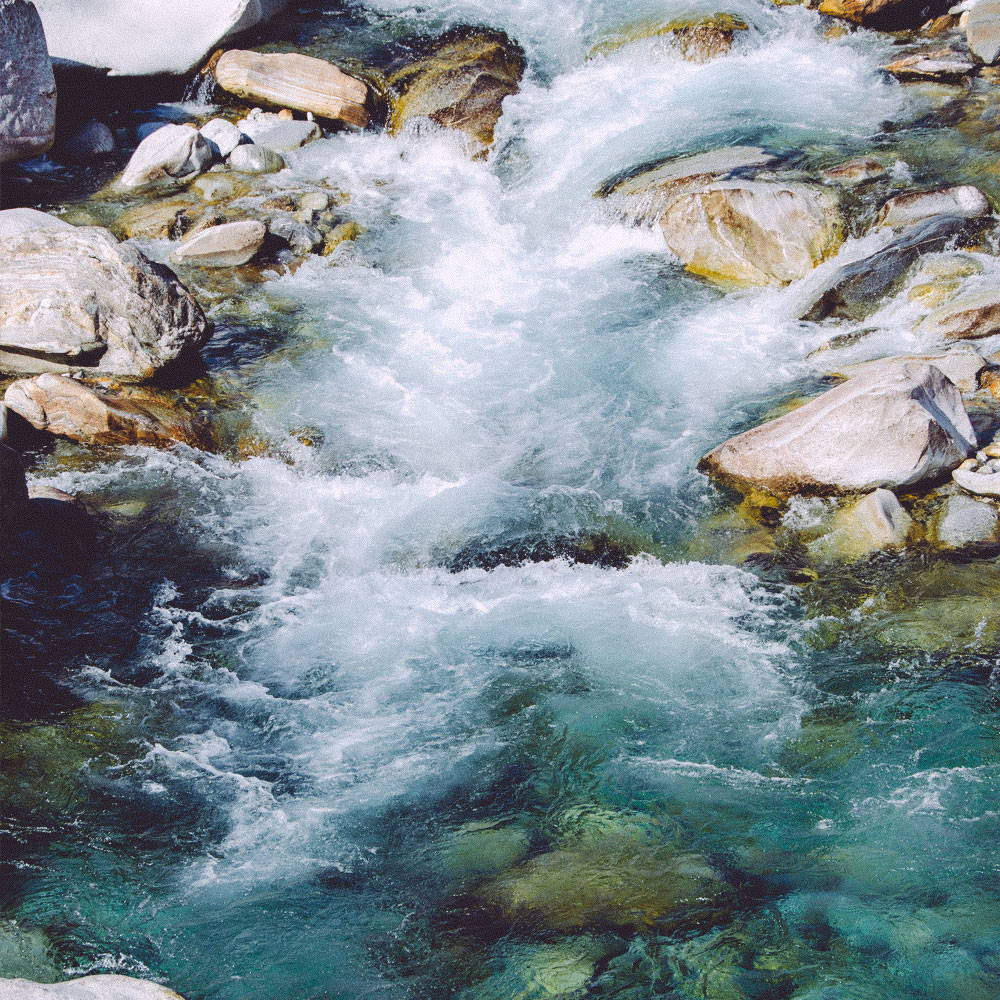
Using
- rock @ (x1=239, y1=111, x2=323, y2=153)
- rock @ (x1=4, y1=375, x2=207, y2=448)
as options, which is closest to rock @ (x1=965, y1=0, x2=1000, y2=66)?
rock @ (x1=239, y1=111, x2=323, y2=153)

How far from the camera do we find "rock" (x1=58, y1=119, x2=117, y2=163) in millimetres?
12164

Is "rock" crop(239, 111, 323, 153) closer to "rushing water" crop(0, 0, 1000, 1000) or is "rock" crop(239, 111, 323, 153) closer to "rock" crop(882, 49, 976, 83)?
"rushing water" crop(0, 0, 1000, 1000)

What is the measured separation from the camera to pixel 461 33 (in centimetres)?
1433

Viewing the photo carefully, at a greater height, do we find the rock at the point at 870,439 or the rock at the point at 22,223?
the rock at the point at 22,223

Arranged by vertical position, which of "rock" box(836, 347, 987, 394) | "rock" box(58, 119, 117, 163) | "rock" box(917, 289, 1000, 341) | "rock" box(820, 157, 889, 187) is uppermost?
"rock" box(820, 157, 889, 187)

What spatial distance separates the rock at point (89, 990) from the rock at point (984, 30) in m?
14.1

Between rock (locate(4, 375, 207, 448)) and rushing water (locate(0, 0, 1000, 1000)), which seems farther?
rock (locate(4, 375, 207, 448))

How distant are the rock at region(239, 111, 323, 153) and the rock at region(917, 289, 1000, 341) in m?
8.72

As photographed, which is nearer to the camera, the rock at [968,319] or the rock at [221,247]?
the rock at [968,319]

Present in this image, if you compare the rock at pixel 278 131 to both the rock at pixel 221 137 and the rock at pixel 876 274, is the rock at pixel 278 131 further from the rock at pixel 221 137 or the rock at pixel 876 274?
the rock at pixel 876 274

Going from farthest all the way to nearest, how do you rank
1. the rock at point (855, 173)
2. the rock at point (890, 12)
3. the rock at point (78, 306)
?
the rock at point (890, 12), the rock at point (855, 173), the rock at point (78, 306)

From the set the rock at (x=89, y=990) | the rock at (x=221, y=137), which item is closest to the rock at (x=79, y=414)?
the rock at (x=89, y=990)

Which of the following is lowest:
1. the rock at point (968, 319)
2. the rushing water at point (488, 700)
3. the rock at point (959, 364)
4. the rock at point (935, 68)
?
the rushing water at point (488, 700)

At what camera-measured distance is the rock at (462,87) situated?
509 inches
